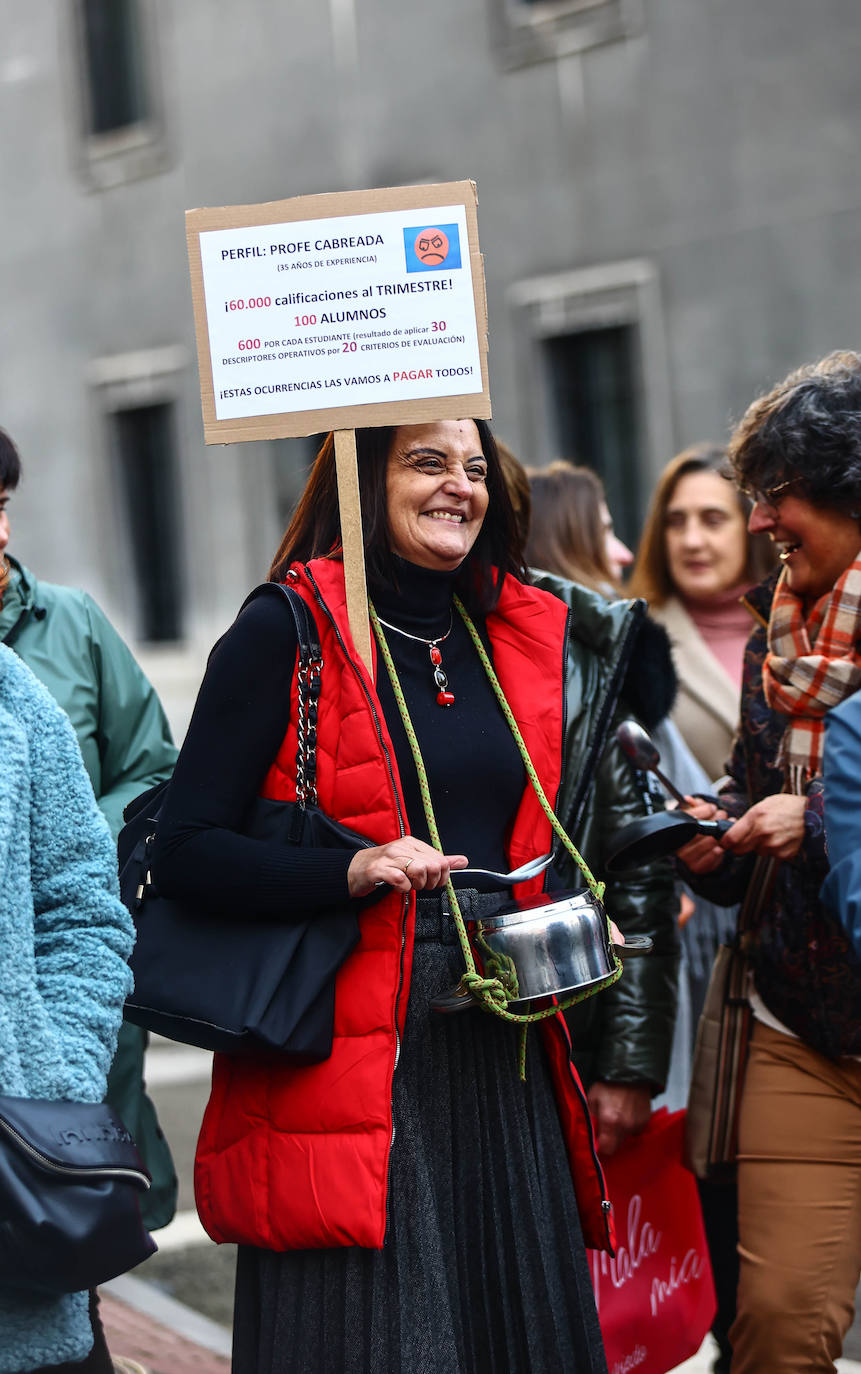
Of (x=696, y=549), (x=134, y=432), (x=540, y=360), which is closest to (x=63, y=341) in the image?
(x=134, y=432)

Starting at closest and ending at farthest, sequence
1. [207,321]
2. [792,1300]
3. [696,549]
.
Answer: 1. [207,321]
2. [792,1300]
3. [696,549]

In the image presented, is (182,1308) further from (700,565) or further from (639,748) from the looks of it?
(700,565)

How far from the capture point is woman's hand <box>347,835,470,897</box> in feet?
8.48

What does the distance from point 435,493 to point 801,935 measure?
1.11 metres

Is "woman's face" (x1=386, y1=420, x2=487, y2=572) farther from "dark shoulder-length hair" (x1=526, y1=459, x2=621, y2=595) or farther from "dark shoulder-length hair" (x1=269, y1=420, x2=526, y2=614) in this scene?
"dark shoulder-length hair" (x1=526, y1=459, x2=621, y2=595)

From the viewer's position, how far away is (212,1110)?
9.28 ft

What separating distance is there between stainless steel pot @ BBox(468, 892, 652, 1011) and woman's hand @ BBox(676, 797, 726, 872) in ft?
2.17

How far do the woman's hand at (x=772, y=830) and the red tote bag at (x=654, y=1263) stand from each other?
28.2 inches

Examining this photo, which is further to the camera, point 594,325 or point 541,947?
point 594,325

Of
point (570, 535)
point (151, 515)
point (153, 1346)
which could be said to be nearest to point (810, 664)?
point (570, 535)

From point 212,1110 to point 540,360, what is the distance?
1094 centimetres

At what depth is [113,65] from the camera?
16.7 meters

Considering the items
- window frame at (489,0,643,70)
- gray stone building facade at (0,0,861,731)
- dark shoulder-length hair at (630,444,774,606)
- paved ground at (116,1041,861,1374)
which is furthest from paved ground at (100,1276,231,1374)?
window frame at (489,0,643,70)

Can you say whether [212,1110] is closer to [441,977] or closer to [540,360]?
[441,977]
